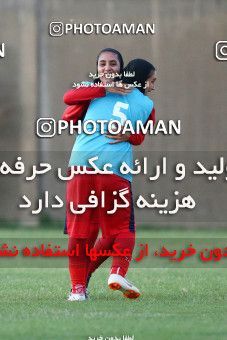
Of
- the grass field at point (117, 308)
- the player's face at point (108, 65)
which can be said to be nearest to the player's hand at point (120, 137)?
the player's face at point (108, 65)

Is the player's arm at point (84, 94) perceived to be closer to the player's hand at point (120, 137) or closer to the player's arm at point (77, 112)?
the player's arm at point (77, 112)

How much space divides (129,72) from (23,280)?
6.96 ft

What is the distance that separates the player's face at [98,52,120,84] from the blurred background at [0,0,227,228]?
26.1 ft

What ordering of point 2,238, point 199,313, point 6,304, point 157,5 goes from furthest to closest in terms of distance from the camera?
1. point 157,5
2. point 2,238
3. point 6,304
4. point 199,313

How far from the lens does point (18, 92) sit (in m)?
17.1

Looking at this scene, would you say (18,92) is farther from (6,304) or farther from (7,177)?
(6,304)

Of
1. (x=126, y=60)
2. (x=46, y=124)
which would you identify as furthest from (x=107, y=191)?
(x=126, y=60)

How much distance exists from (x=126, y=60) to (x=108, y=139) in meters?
8.08

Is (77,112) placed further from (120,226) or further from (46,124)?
(46,124)

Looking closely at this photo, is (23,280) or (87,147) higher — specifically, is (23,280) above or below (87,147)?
below

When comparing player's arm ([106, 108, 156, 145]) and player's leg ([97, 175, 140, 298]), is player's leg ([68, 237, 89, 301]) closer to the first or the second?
player's leg ([97, 175, 140, 298])

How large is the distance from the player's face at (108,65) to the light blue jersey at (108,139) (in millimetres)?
96

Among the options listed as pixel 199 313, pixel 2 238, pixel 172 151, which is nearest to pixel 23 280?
pixel 199 313

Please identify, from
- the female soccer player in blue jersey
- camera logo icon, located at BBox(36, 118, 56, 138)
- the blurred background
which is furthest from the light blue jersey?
the blurred background
